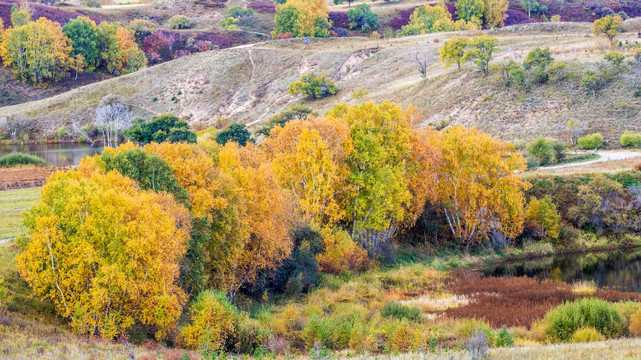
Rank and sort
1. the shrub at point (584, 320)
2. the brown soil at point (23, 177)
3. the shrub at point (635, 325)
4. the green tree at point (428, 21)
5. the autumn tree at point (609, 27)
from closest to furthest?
the shrub at point (635, 325) < the shrub at point (584, 320) < the brown soil at point (23, 177) < the autumn tree at point (609, 27) < the green tree at point (428, 21)

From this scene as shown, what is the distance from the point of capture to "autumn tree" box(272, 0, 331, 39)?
145 meters

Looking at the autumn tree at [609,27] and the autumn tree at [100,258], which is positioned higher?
the autumn tree at [609,27]

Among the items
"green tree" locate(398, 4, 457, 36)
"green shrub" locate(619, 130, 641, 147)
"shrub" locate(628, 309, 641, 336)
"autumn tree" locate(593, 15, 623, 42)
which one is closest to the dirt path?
"green shrub" locate(619, 130, 641, 147)

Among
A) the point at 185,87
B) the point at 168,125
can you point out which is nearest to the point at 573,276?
the point at 168,125

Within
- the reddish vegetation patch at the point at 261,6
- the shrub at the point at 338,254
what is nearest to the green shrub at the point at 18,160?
the shrub at the point at 338,254

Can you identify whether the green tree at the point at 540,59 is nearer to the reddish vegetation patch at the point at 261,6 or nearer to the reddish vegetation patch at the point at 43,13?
the reddish vegetation patch at the point at 261,6

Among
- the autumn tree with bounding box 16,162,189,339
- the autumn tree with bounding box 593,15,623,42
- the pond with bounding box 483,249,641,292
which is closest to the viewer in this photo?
the autumn tree with bounding box 16,162,189,339

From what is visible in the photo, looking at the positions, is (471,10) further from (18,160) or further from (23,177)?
(23,177)

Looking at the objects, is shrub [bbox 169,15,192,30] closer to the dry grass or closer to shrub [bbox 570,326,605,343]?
the dry grass

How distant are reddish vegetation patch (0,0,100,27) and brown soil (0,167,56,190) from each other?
4034 inches

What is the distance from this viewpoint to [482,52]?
83.4 meters

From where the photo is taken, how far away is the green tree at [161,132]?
5709 centimetres

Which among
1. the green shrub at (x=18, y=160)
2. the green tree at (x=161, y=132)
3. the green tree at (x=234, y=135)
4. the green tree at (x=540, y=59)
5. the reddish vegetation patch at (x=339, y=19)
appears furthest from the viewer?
the reddish vegetation patch at (x=339, y=19)

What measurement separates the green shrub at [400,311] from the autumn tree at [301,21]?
400ft
